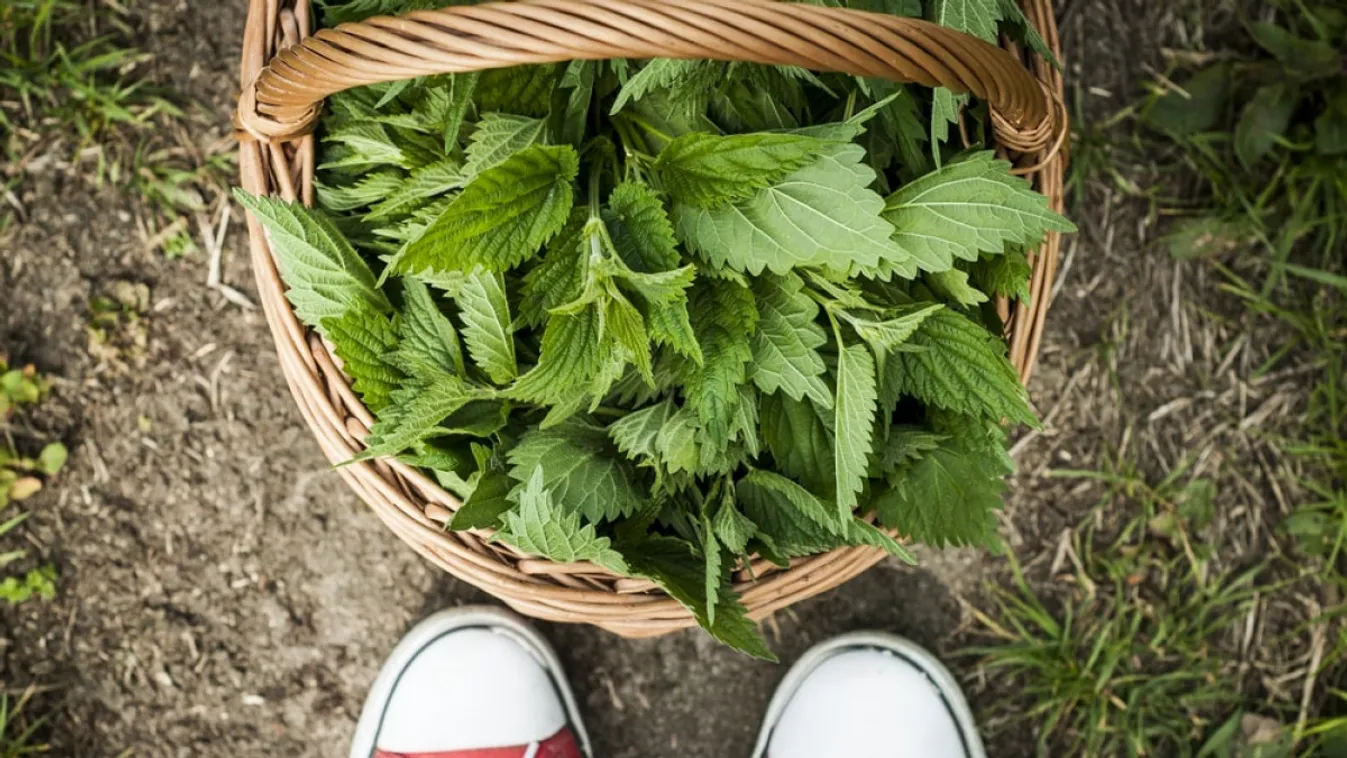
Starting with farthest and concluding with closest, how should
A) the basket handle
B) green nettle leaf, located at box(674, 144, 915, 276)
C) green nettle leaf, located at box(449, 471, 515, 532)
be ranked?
green nettle leaf, located at box(449, 471, 515, 532), green nettle leaf, located at box(674, 144, 915, 276), the basket handle

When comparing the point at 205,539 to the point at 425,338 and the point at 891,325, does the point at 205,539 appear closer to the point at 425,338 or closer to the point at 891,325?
the point at 425,338

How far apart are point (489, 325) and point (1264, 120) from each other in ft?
3.52

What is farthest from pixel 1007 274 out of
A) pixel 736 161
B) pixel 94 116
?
pixel 94 116

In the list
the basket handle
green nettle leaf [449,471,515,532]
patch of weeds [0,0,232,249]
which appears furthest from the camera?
patch of weeds [0,0,232,249]

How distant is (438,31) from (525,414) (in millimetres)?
381

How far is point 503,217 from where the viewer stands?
742 mm

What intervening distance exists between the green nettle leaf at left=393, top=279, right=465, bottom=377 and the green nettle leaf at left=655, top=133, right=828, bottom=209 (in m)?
0.26

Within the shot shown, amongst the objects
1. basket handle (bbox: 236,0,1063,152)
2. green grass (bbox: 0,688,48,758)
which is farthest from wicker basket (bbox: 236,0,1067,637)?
green grass (bbox: 0,688,48,758)

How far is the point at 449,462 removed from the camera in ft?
2.94

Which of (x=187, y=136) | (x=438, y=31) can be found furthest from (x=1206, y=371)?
(x=187, y=136)

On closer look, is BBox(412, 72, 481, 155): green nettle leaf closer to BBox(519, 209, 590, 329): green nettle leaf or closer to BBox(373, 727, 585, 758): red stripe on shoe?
BBox(519, 209, 590, 329): green nettle leaf

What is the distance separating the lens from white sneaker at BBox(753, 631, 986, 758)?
1.34 m

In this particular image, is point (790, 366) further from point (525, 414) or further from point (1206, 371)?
point (1206, 371)

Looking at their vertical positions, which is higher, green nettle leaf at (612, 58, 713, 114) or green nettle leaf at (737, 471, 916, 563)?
green nettle leaf at (612, 58, 713, 114)
